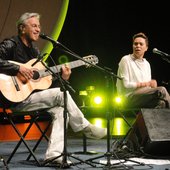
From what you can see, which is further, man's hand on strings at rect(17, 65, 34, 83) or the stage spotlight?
the stage spotlight

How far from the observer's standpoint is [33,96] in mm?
3664

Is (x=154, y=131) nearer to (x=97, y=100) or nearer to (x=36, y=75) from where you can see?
(x=36, y=75)

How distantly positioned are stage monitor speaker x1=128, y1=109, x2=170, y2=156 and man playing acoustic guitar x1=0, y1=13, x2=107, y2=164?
50 cm

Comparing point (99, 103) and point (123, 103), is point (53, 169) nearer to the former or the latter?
point (123, 103)

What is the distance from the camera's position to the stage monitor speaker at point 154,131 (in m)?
3.93

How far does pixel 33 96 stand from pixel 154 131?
1216 mm

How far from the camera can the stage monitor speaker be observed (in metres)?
3.93

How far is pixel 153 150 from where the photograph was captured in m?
4.03

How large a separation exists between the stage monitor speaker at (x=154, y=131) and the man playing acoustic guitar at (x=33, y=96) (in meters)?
0.50

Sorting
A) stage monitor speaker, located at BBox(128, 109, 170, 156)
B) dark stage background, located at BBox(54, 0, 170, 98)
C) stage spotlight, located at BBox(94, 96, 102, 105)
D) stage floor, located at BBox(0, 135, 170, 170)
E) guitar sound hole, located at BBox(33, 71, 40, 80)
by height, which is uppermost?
dark stage background, located at BBox(54, 0, 170, 98)

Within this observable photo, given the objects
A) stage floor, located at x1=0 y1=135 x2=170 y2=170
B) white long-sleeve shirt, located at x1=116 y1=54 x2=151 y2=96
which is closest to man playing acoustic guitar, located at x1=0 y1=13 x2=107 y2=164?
stage floor, located at x1=0 y1=135 x2=170 y2=170

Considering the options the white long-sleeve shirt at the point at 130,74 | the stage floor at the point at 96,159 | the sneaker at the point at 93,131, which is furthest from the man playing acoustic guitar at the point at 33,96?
the white long-sleeve shirt at the point at 130,74

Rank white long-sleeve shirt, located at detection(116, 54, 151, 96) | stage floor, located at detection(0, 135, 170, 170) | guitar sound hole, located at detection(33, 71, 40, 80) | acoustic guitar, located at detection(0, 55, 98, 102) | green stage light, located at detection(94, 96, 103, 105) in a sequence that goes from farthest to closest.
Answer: green stage light, located at detection(94, 96, 103, 105)
white long-sleeve shirt, located at detection(116, 54, 151, 96)
guitar sound hole, located at detection(33, 71, 40, 80)
acoustic guitar, located at detection(0, 55, 98, 102)
stage floor, located at detection(0, 135, 170, 170)

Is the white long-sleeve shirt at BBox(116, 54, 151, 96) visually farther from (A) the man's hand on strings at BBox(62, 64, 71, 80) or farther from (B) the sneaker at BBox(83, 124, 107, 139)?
(A) the man's hand on strings at BBox(62, 64, 71, 80)
